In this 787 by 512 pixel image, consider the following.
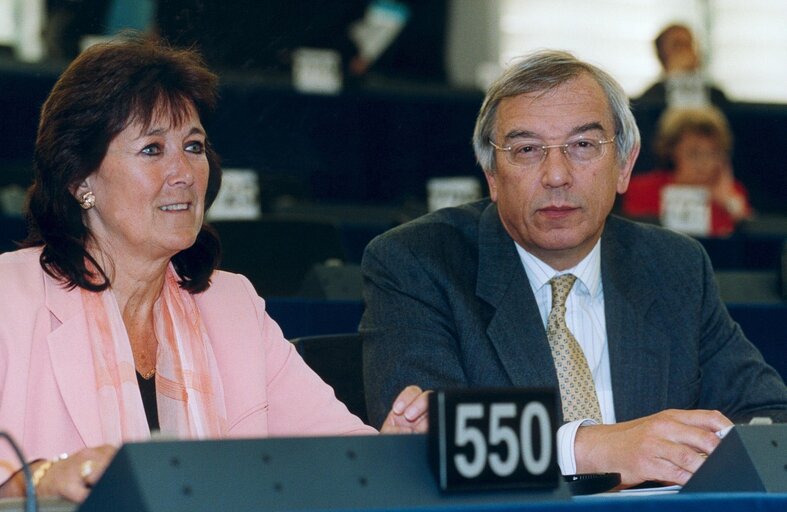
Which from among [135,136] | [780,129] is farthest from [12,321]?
[780,129]

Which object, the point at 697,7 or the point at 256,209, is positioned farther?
the point at 697,7

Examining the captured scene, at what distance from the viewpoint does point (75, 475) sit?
5.27 feet

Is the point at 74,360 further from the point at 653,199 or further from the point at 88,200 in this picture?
the point at 653,199

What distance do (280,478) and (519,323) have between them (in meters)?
1.24

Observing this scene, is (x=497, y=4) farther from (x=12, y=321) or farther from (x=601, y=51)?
(x=12, y=321)

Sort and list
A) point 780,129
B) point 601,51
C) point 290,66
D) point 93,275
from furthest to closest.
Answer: point 601,51, point 780,129, point 290,66, point 93,275

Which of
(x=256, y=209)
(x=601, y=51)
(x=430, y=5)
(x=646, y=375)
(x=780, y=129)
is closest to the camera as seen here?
(x=646, y=375)

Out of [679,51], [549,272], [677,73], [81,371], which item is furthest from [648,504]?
[677,73]

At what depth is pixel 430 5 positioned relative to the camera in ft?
29.0

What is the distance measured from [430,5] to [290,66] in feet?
5.82

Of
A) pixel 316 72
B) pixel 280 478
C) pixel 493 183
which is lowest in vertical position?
pixel 280 478

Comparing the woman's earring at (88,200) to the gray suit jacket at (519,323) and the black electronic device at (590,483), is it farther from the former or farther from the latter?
the black electronic device at (590,483)

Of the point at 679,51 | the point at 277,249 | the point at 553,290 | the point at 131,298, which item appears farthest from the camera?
the point at 679,51

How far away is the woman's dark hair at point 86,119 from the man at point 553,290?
563mm
